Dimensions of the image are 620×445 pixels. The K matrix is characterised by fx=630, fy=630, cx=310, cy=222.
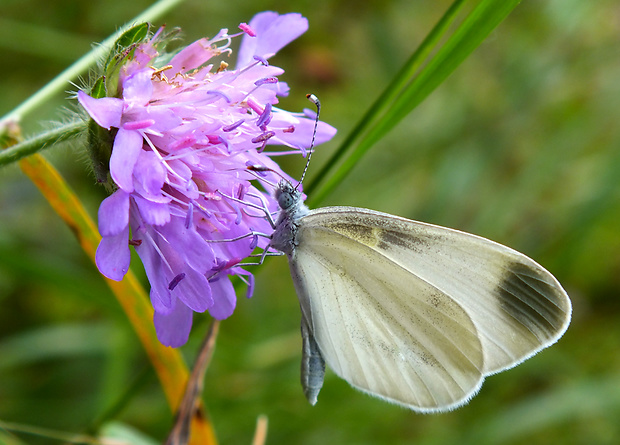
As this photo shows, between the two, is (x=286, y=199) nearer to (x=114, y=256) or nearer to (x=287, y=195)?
(x=287, y=195)

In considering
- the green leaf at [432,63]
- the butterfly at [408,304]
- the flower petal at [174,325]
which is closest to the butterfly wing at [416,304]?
the butterfly at [408,304]

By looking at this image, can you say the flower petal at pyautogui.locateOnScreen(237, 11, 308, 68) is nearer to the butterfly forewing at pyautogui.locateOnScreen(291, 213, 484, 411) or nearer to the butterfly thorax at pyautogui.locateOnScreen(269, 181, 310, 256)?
the butterfly thorax at pyautogui.locateOnScreen(269, 181, 310, 256)

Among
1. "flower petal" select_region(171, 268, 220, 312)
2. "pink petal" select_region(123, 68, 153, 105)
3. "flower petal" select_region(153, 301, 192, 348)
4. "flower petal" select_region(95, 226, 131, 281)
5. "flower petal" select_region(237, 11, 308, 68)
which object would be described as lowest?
"flower petal" select_region(153, 301, 192, 348)

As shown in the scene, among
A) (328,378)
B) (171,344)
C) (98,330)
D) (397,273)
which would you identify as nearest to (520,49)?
(328,378)

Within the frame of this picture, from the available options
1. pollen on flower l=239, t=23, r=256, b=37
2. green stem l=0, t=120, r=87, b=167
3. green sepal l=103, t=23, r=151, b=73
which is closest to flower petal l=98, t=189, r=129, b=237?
green stem l=0, t=120, r=87, b=167

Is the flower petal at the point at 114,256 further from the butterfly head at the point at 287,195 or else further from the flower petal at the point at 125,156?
the butterfly head at the point at 287,195

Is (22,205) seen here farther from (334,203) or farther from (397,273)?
(397,273)
